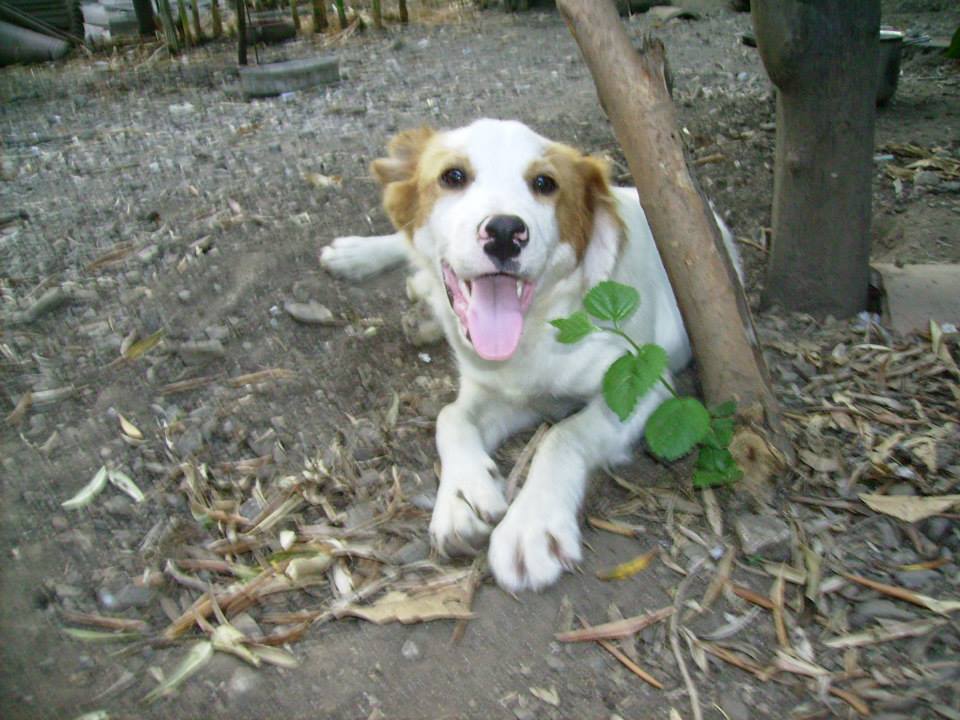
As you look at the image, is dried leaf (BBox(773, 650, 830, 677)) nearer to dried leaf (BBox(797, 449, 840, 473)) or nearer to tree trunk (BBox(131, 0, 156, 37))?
dried leaf (BBox(797, 449, 840, 473))

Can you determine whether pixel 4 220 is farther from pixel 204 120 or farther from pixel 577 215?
pixel 577 215

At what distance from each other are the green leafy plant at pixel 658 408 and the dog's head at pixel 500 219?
0.26 meters

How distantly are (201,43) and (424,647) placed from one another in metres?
8.23

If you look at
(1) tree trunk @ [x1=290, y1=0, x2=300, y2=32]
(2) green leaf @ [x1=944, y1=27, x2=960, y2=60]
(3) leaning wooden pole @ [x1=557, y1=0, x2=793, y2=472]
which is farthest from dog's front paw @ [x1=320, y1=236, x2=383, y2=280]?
(1) tree trunk @ [x1=290, y1=0, x2=300, y2=32]

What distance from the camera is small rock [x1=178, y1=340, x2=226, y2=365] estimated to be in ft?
10.6

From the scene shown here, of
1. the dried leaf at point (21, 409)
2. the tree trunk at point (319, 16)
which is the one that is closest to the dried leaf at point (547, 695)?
the dried leaf at point (21, 409)

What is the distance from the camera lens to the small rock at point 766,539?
232 cm

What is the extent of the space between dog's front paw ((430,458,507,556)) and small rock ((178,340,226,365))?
114cm

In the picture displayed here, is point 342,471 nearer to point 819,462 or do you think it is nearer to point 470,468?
point 470,468

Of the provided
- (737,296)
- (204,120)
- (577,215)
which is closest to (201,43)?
(204,120)

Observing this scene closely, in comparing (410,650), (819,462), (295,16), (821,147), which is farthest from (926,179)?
(295,16)

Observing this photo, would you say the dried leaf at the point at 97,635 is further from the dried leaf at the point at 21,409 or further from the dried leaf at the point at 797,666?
the dried leaf at the point at 797,666

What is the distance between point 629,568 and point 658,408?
44cm

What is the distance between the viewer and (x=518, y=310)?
2680 millimetres
